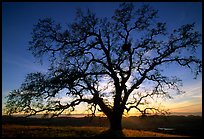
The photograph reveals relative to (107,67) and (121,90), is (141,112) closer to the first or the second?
(121,90)

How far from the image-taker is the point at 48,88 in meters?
21.0

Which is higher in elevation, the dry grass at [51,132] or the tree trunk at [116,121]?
the tree trunk at [116,121]

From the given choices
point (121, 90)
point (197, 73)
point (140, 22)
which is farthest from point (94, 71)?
point (197, 73)

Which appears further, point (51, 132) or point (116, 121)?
point (116, 121)

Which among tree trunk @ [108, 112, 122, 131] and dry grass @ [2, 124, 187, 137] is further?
tree trunk @ [108, 112, 122, 131]

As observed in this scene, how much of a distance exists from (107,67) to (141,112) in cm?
571

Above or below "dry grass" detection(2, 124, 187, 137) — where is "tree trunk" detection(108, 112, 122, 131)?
above

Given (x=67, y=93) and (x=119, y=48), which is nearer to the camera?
(x=67, y=93)

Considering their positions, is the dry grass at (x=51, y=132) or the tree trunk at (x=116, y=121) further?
the tree trunk at (x=116, y=121)

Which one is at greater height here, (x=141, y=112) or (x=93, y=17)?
(x=93, y=17)

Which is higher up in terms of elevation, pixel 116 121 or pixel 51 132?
pixel 116 121


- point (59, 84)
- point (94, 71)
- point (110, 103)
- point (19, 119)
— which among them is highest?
point (94, 71)

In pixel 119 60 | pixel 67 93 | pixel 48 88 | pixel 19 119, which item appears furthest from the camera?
pixel 119 60

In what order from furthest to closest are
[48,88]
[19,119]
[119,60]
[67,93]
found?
[119,60], [67,93], [48,88], [19,119]
